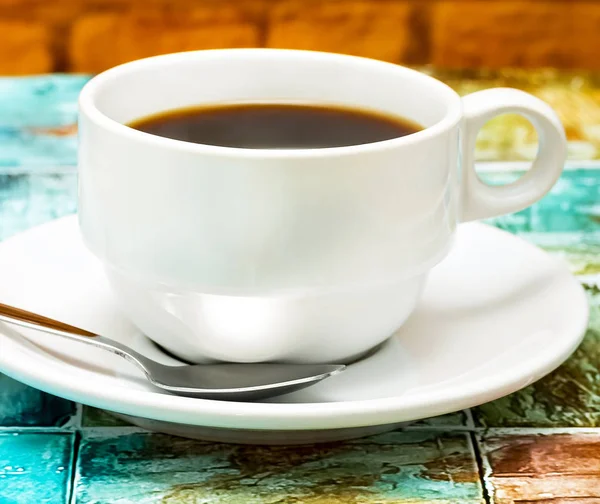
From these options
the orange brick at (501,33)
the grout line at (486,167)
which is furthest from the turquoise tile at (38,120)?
the orange brick at (501,33)

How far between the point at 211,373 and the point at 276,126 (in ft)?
Answer: 0.58

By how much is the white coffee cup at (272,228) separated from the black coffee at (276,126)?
4cm

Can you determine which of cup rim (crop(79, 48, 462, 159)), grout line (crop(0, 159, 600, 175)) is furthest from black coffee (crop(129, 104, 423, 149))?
grout line (crop(0, 159, 600, 175))

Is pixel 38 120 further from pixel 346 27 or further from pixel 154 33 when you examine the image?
pixel 346 27

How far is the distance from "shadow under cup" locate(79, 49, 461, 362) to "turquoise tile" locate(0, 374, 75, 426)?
0.06 m

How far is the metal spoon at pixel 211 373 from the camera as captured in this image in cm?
47

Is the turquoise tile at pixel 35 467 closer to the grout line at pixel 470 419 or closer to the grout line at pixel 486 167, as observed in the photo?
the grout line at pixel 470 419

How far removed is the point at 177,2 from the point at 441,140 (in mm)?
1197

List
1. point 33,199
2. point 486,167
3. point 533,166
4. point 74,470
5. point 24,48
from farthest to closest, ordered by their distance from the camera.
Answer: point 24,48, point 486,167, point 33,199, point 533,166, point 74,470

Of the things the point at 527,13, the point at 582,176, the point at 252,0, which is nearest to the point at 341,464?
the point at 582,176

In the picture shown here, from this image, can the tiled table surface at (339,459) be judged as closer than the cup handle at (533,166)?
Yes

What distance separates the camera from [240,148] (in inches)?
20.5

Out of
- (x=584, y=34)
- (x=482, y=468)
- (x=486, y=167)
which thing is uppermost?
(x=584, y=34)

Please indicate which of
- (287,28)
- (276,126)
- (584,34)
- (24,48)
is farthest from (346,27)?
(276,126)
